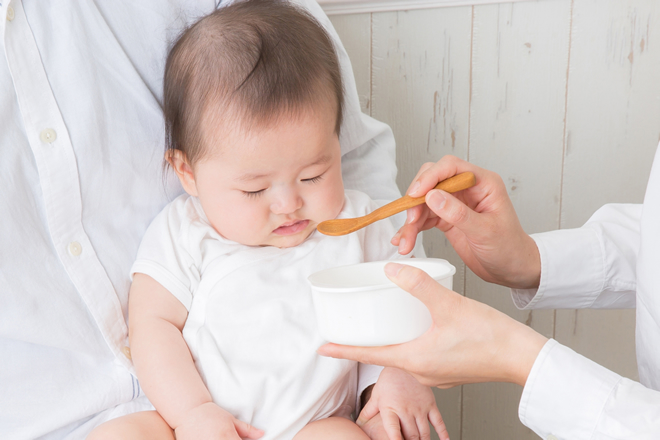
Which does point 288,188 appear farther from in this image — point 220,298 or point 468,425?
point 468,425

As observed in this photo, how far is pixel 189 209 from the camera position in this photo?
969 millimetres

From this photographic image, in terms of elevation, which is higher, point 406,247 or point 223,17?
point 223,17

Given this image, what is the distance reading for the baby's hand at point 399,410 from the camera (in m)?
0.84

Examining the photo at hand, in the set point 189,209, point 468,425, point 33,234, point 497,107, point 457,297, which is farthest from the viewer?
point 468,425

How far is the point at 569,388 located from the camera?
69cm

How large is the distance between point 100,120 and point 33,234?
21 centimetres

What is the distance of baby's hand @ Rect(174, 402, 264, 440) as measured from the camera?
77 cm

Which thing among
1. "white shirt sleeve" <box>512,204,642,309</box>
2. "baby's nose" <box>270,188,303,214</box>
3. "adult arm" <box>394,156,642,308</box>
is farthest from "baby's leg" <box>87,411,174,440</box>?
"white shirt sleeve" <box>512,204,642,309</box>

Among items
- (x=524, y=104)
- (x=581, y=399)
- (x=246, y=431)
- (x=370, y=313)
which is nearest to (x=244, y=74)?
(x=370, y=313)

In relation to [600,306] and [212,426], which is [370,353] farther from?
[600,306]

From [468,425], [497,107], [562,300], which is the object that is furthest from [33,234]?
[468,425]

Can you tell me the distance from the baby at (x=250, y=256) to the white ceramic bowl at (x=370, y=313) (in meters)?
0.19

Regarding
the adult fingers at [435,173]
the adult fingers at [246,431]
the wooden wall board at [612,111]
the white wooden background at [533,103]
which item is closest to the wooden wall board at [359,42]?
the white wooden background at [533,103]

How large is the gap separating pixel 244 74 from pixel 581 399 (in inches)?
25.4
